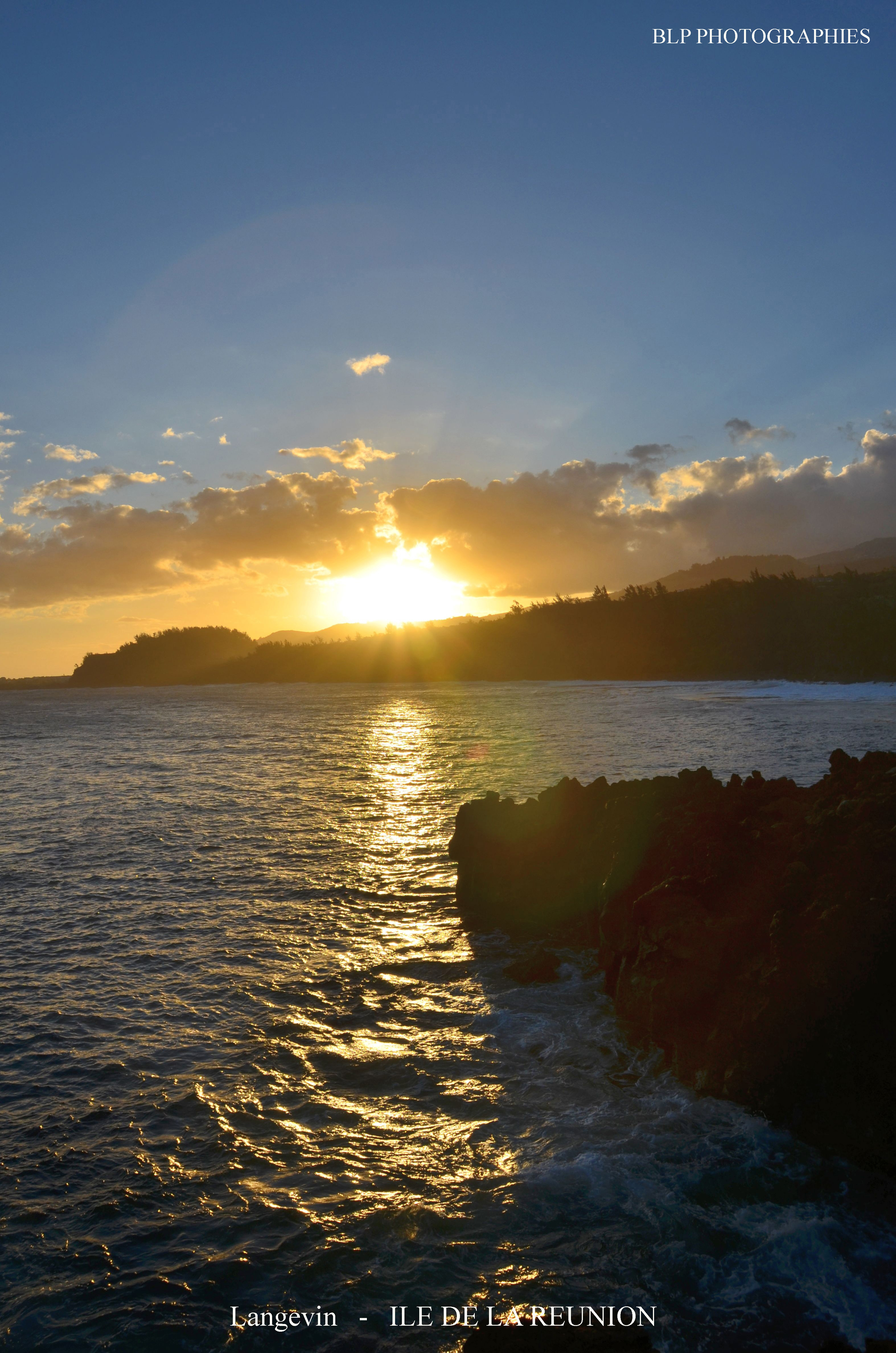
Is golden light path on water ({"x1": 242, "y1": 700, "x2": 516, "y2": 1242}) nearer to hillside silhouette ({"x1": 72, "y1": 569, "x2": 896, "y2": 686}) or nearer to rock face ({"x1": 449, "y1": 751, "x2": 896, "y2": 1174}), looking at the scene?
rock face ({"x1": 449, "y1": 751, "x2": 896, "y2": 1174})

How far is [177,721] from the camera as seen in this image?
60.1m

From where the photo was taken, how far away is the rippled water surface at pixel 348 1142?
516 centimetres

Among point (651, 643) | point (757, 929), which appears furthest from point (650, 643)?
point (757, 929)

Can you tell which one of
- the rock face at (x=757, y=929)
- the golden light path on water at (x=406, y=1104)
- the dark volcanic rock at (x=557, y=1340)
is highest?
the rock face at (x=757, y=929)

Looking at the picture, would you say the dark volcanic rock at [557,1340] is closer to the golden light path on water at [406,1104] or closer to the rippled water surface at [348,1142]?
the rippled water surface at [348,1142]

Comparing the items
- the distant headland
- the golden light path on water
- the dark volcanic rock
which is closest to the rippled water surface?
the golden light path on water

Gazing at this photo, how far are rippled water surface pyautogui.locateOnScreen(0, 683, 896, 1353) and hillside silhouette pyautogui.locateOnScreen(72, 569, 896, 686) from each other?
84937 millimetres

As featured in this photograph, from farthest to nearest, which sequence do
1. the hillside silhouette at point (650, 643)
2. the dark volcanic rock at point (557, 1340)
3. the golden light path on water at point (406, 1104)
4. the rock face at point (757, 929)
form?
the hillside silhouette at point (650, 643) < the rock face at point (757, 929) < the golden light path on water at point (406, 1104) < the dark volcanic rock at point (557, 1340)

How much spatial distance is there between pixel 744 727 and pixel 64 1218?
35.1m

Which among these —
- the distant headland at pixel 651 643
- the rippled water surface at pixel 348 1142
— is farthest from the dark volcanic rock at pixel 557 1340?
the distant headland at pixel 651 643

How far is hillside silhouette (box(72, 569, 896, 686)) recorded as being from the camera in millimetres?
90250

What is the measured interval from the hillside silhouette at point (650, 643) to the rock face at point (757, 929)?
81.6 meters

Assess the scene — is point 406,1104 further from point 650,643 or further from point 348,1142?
point 650,643

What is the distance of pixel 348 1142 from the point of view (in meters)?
6.80
